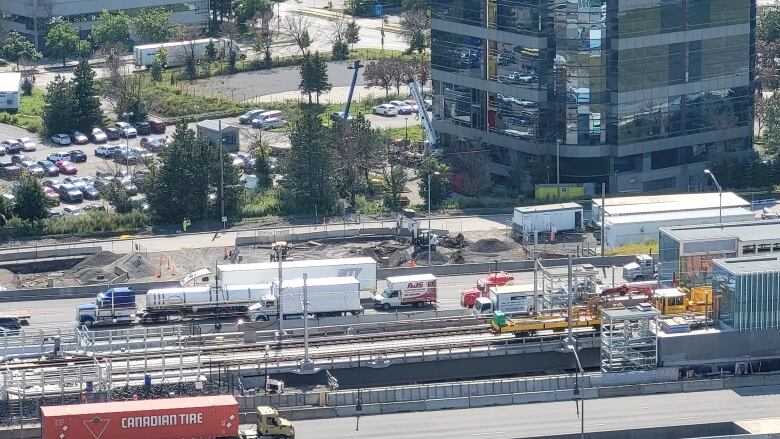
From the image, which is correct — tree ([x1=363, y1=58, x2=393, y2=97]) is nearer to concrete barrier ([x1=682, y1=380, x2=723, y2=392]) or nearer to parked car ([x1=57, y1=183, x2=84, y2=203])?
parked car ([x1=57, y1=183, x2=84, y2=203])

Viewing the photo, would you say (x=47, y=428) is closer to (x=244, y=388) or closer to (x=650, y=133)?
(x=244, y=388)

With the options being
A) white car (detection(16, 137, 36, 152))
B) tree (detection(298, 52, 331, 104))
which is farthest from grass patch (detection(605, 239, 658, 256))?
white car (detection(16, 137, 36, 152))

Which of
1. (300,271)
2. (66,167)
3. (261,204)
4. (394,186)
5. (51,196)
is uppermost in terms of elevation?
(394,186)

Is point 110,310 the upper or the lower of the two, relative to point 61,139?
lower

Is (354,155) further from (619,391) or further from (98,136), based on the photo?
(619,391)

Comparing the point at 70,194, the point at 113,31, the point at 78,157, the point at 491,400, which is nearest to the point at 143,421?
the point at 491,400

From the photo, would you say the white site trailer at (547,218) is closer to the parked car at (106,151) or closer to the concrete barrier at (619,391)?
the concrete barrier at (619,391)
